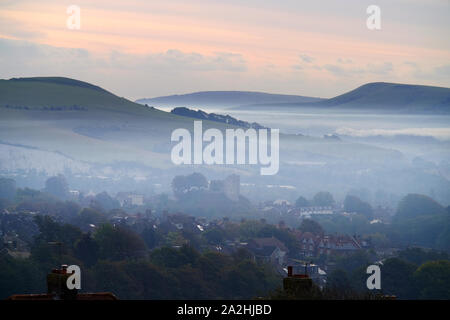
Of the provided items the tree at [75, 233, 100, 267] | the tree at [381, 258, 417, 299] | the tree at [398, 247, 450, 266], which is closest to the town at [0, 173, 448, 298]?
the tree at [75, 233, 100, 267]

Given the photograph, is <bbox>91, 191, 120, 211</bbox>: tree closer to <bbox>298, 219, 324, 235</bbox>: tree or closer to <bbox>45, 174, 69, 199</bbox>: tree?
<bbox>45, 174, 69, 199</bbox>: tree

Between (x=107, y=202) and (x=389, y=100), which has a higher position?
(x=389, y=100)

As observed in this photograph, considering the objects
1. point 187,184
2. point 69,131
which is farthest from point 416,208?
point 69,131

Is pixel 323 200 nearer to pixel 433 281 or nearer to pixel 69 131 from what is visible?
pixel 69 131

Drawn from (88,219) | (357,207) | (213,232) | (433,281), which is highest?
(88,219)

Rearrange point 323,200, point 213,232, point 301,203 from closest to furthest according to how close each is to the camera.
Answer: point 213,232 < point 301,203 < point 323,200

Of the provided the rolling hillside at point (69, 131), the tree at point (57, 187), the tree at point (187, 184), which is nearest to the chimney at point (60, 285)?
the tree at point (57, 187)

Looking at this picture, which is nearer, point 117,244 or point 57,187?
point 117,244

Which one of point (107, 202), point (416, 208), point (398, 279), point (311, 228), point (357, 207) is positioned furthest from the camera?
point (107, 202)
